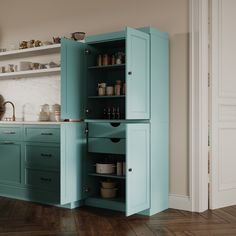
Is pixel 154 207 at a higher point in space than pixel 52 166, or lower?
lower

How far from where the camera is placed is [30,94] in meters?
5.48

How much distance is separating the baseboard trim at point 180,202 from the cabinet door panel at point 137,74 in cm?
94

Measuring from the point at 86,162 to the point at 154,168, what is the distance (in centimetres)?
76

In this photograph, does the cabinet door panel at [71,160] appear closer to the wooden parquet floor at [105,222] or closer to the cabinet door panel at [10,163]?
the wooden parquet floor at [105,222]

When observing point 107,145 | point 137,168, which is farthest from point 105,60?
point 137,168

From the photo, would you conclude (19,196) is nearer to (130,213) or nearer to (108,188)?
(108,188)

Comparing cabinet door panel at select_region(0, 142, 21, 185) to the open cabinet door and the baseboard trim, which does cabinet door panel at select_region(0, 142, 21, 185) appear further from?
the baseboard trim

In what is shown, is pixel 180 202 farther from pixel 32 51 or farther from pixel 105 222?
pixel 32 51

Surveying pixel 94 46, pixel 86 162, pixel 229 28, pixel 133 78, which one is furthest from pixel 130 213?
pixel 229 28

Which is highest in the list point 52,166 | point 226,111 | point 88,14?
point 88,14

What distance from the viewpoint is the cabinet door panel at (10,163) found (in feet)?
15.3

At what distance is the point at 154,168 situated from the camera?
161 inches

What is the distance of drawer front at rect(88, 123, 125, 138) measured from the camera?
13.2 feet

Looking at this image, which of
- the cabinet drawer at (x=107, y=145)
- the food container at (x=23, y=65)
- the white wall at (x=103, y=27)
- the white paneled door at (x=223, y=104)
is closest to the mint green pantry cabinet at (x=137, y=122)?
the cabinet drawer at (x=107, y=145)
